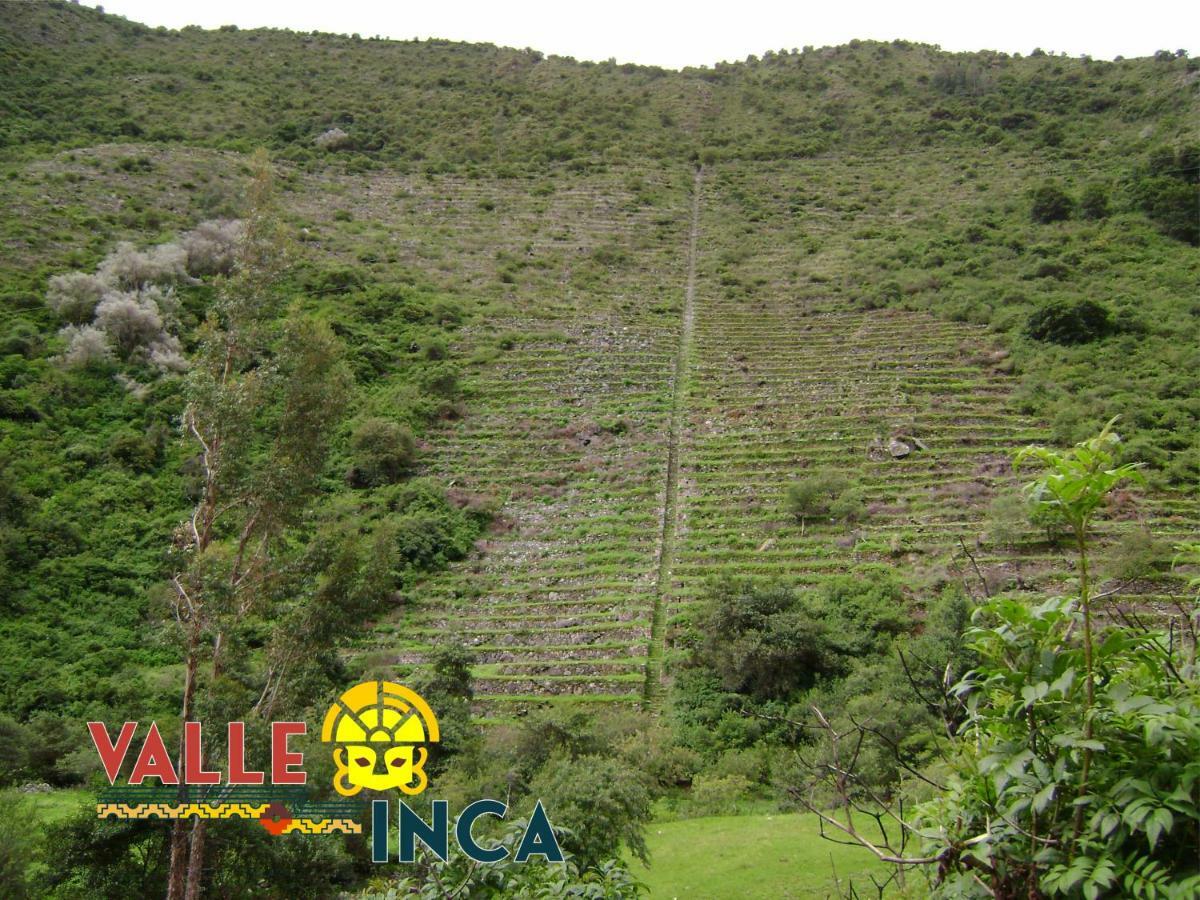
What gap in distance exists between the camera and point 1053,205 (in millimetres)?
42875

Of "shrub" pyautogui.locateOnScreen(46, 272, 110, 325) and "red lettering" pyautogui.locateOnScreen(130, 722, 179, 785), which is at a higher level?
"shrub" pyautogui.locateOnScreen(46, 272, 110, 325)

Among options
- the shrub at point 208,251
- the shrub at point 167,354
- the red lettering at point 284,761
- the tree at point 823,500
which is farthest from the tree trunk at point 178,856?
the shrub at point 208,251

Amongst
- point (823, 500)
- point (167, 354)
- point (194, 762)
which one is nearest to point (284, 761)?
point (194, 762)

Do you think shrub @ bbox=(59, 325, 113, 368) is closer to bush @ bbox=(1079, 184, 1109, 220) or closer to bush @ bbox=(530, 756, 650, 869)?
bush @ bbox=(530, 756, 650, 869)

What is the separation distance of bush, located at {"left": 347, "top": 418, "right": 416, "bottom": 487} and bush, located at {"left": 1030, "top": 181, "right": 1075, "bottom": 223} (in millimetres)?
34691

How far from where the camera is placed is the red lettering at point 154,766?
8633 mm

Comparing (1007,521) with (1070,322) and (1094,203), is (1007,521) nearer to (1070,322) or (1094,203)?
(1070,322)

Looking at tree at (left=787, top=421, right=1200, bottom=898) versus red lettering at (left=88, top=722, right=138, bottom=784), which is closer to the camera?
tree at (left=787, top=421, right=1200, bottom=898)

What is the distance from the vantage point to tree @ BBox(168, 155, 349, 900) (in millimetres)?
10227

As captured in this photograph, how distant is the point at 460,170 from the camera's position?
56.6 metres

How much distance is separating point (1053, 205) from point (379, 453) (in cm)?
3649

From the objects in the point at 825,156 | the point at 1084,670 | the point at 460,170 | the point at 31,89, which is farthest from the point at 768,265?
the point at 31,89

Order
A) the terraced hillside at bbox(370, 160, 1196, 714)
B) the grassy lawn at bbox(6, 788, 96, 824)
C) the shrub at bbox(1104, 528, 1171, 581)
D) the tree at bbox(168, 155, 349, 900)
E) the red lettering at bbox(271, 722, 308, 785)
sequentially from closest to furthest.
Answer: the red lettering at bbox(271, 722, 308, 785) → the tree at bbox(168, 155, 349, 900) → the grassy lawn at bbox(6, 788, 96, 824) → the shrub at bbox(1104, 528, 1171, 581) → the terraced hillside at bbox(370, 160, 1196, 714)

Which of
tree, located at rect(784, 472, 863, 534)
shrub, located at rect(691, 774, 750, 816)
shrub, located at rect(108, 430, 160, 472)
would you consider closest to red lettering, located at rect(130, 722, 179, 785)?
shrub, located at rect(691, 774, 750, 816)
